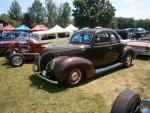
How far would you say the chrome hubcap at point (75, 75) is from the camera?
7602 millimetres

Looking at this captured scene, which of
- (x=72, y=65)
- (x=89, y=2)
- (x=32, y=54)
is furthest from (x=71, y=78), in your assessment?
(x=89, y=2)

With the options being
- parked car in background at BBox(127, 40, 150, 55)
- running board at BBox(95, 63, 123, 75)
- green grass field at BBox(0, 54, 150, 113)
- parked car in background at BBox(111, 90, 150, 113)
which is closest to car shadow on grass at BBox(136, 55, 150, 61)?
parked car in background at BBox(127, 40, 150, 55)

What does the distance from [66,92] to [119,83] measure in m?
1.92

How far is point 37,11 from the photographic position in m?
89.2

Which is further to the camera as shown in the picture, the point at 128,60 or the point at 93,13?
the point at 93,13

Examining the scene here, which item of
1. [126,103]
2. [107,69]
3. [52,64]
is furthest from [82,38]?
[126,103]

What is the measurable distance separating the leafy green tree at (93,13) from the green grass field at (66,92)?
4044cm

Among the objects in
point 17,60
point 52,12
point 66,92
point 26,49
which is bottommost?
point 66,92

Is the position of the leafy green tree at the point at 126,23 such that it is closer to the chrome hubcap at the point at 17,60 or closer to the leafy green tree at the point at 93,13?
the leafy green tree at the point at 93,13

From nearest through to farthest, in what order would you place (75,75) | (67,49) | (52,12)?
(75,75) → (67,49) → (52,12)

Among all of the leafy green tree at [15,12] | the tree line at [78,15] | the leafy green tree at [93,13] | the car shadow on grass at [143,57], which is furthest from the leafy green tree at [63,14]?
the car shadow on grass at [143,57]

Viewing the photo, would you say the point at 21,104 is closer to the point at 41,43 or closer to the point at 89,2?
the point at 41,43

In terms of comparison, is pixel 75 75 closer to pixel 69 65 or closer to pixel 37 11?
pixel 69 65

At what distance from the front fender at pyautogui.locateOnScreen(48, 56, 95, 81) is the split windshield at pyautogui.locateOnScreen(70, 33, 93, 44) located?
38.9 inches
